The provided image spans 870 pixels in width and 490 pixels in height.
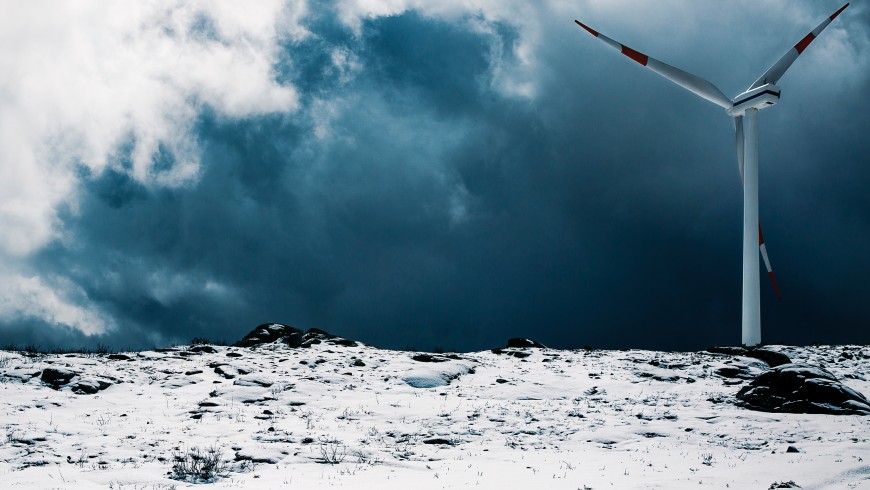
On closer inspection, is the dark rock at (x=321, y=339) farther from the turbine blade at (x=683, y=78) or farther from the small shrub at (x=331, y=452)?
the turbine blade at (x=683, y=78)

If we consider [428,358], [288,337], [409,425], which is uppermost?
[288,337]

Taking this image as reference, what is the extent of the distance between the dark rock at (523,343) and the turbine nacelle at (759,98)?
22.4 meters

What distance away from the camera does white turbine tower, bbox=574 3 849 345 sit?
41906mm

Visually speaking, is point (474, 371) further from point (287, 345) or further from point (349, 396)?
point (287, 345)

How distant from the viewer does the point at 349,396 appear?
25.0 m

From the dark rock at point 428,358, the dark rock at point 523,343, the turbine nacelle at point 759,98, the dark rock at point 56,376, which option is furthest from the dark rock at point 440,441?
the turbine nacelle at point 759,98

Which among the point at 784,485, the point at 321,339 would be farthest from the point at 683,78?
the point at 784,485

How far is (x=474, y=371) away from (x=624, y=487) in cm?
1827

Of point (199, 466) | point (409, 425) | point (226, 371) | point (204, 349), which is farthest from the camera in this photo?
point (204, 349)

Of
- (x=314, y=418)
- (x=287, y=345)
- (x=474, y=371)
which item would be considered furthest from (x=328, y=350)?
(x=314, y=418)

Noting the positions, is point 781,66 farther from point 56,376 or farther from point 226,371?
point 56,376

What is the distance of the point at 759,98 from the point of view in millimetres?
43188

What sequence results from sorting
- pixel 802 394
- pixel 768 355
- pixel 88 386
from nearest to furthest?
pixel 802 394 → pixel 88 386 → pixel 768 355

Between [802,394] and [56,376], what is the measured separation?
2827cm
